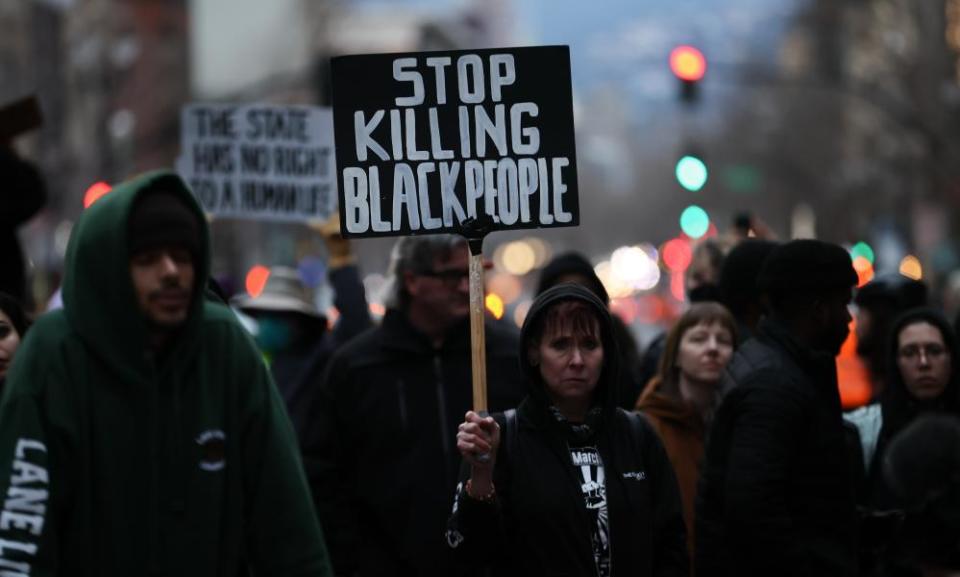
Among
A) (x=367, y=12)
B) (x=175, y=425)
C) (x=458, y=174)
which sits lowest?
(x=175, y=425)


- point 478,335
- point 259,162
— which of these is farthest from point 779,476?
point 259,162

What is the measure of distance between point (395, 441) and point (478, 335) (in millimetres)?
1494

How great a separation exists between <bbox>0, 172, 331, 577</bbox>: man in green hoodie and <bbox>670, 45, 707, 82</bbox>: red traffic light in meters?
15.4

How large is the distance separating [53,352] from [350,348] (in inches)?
115

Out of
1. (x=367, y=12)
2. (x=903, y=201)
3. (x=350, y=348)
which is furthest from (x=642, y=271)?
(x=367, y=12)

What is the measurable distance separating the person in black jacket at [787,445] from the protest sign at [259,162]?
5.21m

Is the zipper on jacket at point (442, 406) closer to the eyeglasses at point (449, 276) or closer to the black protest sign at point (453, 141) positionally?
the eyeglasses at point (449, 276)

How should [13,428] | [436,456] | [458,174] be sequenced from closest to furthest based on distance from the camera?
1. [13,428]
2. [458,174]
3. [436,456]

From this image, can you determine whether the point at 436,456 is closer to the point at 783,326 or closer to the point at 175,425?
the point at 783,326

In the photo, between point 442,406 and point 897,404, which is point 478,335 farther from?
point 897,404

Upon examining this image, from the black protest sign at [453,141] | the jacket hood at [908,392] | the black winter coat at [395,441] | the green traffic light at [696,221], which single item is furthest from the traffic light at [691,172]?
the black protest sign at [453,141]

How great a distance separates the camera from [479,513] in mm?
5598

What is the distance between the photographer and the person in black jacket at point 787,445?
623cm

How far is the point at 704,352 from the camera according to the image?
25.6 feet
